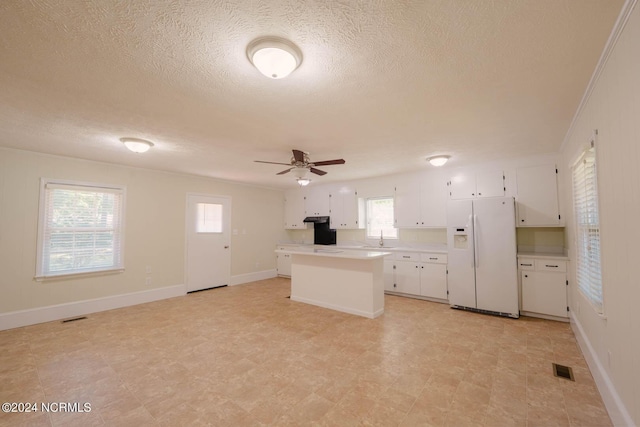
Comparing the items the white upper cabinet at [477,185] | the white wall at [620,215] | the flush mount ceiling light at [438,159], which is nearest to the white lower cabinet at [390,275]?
the white upper cabinet at [477,185]

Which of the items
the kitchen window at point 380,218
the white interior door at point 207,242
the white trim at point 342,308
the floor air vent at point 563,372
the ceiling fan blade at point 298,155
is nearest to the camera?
the floor air vent at point 563,372

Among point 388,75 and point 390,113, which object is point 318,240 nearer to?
point 390,113

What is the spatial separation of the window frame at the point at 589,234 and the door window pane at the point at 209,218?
19.6 feet

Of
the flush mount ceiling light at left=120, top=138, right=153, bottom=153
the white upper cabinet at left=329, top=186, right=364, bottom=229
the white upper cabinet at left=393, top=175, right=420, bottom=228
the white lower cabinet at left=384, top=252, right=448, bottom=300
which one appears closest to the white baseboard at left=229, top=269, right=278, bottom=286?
the white upper cabinet at left=329, top=186, right=364, bottom=229

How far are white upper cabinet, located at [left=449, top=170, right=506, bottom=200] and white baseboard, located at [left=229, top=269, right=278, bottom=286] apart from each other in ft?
15.6

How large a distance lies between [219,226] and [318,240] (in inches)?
95.4

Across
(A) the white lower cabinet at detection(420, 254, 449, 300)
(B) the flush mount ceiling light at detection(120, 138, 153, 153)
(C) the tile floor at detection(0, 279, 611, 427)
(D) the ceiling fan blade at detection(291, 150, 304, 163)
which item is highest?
(B) the flush mount ceiling light at detection(120, 138, 153, 153)

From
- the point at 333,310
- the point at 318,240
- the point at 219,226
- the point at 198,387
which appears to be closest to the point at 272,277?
the point at 318,240

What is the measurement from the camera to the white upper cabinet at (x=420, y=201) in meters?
5.00

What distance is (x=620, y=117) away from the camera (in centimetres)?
159

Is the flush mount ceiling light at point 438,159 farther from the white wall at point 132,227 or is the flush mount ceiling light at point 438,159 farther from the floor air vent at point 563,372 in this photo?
the white wall at point 132,227

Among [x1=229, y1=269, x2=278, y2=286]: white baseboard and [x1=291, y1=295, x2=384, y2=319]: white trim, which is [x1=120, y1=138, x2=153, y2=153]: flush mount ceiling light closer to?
[x1=291, y1=295, x2=384, y2=319]: white trim

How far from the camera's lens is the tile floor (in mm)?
1924

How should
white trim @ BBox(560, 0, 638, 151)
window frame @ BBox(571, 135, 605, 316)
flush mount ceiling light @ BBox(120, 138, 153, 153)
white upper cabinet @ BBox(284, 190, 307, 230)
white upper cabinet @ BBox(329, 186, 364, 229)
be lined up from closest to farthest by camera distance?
white trim @ BBox(560, 0, 638, 151) < window frame @ BBox(571, 135, 605, 316) < flush mount ceiling light @ BBox(120, 138, 153, 153) < white upper cabinet @ BBox(329, 186, 364, 229) < white upper cabinet @ BBox(284, 190, 307, 230)
